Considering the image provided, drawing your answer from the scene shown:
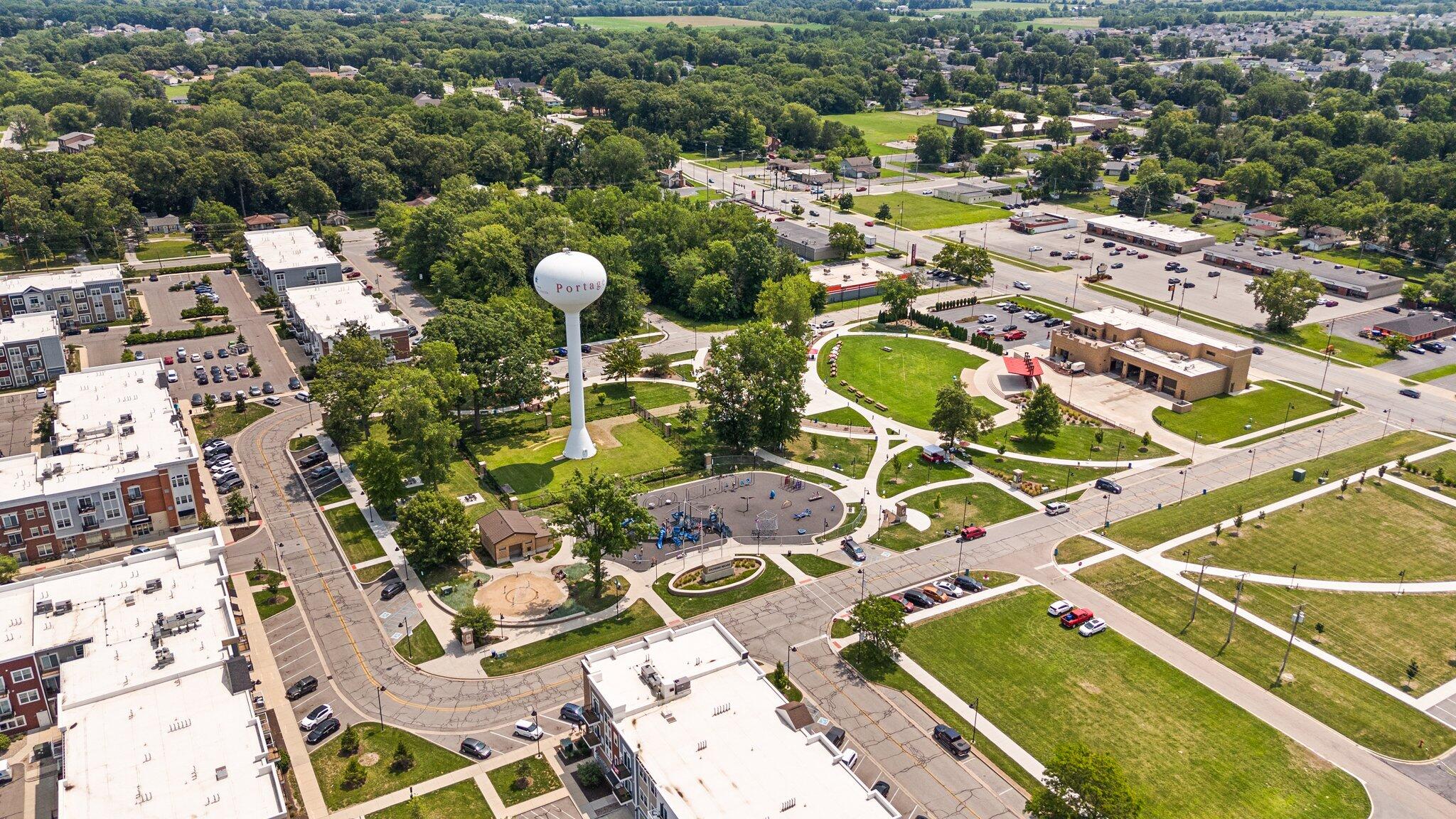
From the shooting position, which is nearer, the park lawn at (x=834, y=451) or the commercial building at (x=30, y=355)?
the park lawn at (x=834, y=451)

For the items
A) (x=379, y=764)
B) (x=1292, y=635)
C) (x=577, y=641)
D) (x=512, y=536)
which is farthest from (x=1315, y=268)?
(x=379, y=764)

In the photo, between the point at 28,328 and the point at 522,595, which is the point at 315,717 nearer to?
the point at 522,595

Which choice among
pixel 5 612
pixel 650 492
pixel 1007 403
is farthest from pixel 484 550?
pixel 1007 403

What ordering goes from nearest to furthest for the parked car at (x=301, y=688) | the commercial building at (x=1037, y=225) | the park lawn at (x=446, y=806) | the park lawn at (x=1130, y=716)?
1. the park lawn at (x=446, y=806)
2. the park lawn at (x=1130, y=716)
3. the parked car at (x=301, y=688)
4. the commercial building at (x=1037, y=225)

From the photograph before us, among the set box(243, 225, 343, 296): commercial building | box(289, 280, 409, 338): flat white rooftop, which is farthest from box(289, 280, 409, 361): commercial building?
box(243, 225, 343, 296): commercial building

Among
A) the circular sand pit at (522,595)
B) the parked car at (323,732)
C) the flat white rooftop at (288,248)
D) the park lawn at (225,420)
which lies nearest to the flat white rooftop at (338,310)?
the flat white rooftop at (288,248)

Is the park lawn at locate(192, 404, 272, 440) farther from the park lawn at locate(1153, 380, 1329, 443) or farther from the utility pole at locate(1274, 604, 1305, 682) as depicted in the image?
the park lawn at locate(1153, 380, 1329, 443)

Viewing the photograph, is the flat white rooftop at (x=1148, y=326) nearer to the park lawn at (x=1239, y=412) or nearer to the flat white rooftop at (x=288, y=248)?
the park lawn at (x=1239, y=412)

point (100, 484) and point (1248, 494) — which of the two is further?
point (1248, 494)
